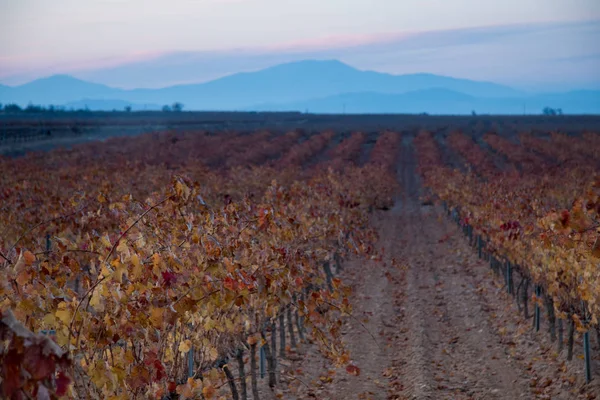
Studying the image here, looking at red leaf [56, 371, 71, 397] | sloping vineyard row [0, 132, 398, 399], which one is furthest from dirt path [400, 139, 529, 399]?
red leaf [56, 371, 71, 397]

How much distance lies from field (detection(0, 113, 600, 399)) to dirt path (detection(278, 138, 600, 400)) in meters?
0.05

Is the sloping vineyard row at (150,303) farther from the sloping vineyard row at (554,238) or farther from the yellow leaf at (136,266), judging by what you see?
the sloping vineyard row at (554,238)

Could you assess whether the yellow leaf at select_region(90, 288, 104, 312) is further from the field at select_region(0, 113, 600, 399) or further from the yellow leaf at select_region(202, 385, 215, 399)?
the yellow leaf at select_region(202, 385, 215, 399)

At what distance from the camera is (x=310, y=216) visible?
50.9 ft

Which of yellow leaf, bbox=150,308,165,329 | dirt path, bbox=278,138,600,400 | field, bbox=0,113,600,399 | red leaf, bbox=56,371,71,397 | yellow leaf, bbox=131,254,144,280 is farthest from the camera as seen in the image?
dirt path, bbox=278,138,600,400

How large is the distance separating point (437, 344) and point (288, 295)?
354 inches

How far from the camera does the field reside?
5.30 metres

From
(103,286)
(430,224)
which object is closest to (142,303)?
(103,286)

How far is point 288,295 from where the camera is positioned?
6.11 meters

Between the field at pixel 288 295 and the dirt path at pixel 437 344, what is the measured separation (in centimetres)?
5

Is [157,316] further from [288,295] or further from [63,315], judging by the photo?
[288,295]

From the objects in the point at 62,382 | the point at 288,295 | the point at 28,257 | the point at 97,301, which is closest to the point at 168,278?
the point at 97,301

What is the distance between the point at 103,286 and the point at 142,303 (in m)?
0.44

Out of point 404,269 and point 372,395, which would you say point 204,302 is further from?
point 404,269
